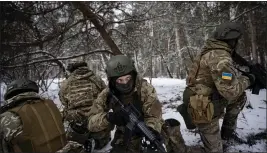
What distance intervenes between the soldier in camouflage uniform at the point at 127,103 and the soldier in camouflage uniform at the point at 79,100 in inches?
25.4

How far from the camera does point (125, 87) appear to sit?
10.6 ft

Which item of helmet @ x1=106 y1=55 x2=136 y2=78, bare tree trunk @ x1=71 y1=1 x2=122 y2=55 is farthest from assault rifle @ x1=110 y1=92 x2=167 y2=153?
bare tree trunk @ x1=71 y1=1 x2=122 y2=55

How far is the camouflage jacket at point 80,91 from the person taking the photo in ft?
13.3

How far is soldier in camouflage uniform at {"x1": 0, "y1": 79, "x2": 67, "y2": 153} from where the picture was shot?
2262 millimetres

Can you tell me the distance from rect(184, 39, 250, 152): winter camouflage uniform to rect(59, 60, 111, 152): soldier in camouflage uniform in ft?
5.01

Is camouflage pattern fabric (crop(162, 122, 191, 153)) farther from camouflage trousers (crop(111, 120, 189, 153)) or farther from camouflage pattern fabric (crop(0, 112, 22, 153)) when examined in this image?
camouflage pattern fabric (crop(0, 112, 22, 153))

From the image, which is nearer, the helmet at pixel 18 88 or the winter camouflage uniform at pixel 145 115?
the helmet at pixel 18 88

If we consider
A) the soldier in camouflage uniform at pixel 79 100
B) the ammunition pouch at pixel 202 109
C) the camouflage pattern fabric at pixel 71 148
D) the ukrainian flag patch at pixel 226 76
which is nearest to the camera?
the camouflage pattern fabric at pixel 71 148

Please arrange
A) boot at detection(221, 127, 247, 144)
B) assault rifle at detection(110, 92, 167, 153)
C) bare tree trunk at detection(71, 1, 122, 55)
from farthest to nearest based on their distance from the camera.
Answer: bare tree trunk at detection(71, 1, 122, 55) < boot at detection(221, 127, 247, 144) < assault rifle at detection(110, 92, 167, 153)

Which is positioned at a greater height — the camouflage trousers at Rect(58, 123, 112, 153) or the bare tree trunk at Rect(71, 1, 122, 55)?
the bare tree trunk at Rect(71, 1, 122, 55)

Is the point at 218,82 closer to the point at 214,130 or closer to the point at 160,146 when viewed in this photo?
the point at 214,130

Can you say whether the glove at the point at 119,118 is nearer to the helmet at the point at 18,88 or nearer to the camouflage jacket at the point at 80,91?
the helmet at the point at 18,88

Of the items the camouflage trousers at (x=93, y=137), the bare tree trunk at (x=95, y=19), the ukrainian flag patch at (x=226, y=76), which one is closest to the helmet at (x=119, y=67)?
the camouflage trousers at (x=93, y=137)

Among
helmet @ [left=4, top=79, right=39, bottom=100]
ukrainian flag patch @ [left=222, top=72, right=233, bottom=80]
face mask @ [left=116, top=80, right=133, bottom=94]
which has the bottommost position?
face mask @ [left=116, top=80, right=133, bottom=94]
